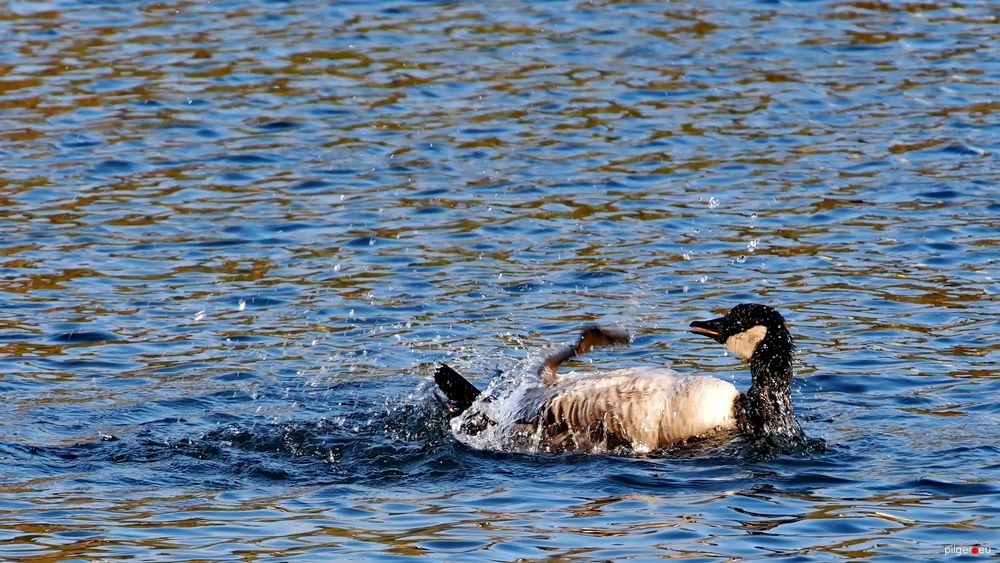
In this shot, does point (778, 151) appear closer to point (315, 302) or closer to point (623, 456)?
point (315, 302)

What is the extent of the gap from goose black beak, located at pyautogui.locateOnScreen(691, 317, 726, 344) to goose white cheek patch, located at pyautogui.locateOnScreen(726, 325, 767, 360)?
0.06 m

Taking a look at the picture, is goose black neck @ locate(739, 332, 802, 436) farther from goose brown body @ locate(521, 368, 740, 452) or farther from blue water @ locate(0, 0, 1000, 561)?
blue water @ locate(0, 0, 1000, 561)

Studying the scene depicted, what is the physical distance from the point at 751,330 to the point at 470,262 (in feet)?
13.1

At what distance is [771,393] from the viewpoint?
29.7 ft

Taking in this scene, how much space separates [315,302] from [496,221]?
92.5 inches

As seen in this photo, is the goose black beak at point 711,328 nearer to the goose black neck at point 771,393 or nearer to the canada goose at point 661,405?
the canada goose at point 661,405

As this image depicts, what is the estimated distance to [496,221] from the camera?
1376 centimetres

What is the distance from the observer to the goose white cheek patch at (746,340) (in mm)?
9227

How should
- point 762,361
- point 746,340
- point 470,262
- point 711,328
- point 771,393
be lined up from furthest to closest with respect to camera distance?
point 470,262 < point 711,328 < point 746,340 < point 762,361 < point 771,393

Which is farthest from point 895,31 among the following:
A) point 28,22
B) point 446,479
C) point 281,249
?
point 446,479

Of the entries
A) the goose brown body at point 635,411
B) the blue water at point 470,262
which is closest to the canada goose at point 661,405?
the goose brown body at point 635,411

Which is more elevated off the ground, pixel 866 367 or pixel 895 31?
pixel 895 31

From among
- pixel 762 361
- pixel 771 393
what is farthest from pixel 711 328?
pixel 771 393

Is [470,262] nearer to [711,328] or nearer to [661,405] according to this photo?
[711,328]
